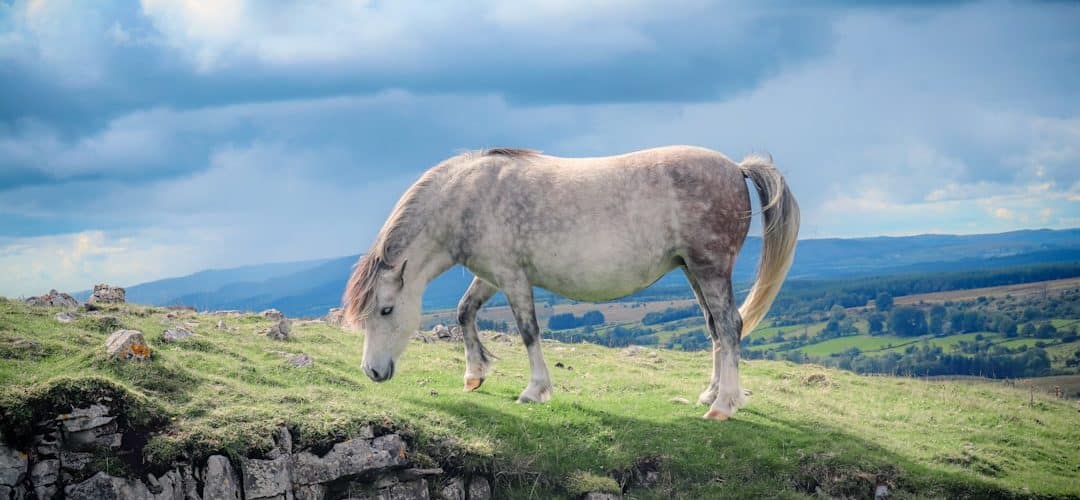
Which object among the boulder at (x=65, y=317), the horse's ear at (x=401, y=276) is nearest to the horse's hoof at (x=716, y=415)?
the horse's ear at (x=401, y=276)

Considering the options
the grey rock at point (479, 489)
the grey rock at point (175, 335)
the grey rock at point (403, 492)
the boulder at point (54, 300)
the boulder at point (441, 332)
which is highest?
the boulder at point (54, 300)

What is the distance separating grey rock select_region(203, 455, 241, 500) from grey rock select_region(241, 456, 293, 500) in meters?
0.14

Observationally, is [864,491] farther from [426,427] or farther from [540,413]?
[426,427]

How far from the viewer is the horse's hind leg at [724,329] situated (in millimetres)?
13312

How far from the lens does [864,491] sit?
12.1 metres

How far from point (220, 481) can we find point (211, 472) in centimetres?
16

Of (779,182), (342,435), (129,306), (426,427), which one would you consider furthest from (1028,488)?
(129,306)

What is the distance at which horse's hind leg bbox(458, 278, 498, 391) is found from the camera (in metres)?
14.6

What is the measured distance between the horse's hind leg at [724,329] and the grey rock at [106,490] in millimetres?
8082

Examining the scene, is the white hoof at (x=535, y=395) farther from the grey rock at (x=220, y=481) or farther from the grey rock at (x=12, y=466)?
the grey rock at (x=12, y=466)

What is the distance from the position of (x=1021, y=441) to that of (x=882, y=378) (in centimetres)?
545

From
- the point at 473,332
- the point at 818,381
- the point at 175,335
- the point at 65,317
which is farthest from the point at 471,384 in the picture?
the point at 818,381

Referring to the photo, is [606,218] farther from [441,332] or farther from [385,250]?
[441,332]

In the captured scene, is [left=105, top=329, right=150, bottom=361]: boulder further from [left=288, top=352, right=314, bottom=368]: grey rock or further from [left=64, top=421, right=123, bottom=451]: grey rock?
[left=288, top=352, right=314, bottom=368]: grey rock
